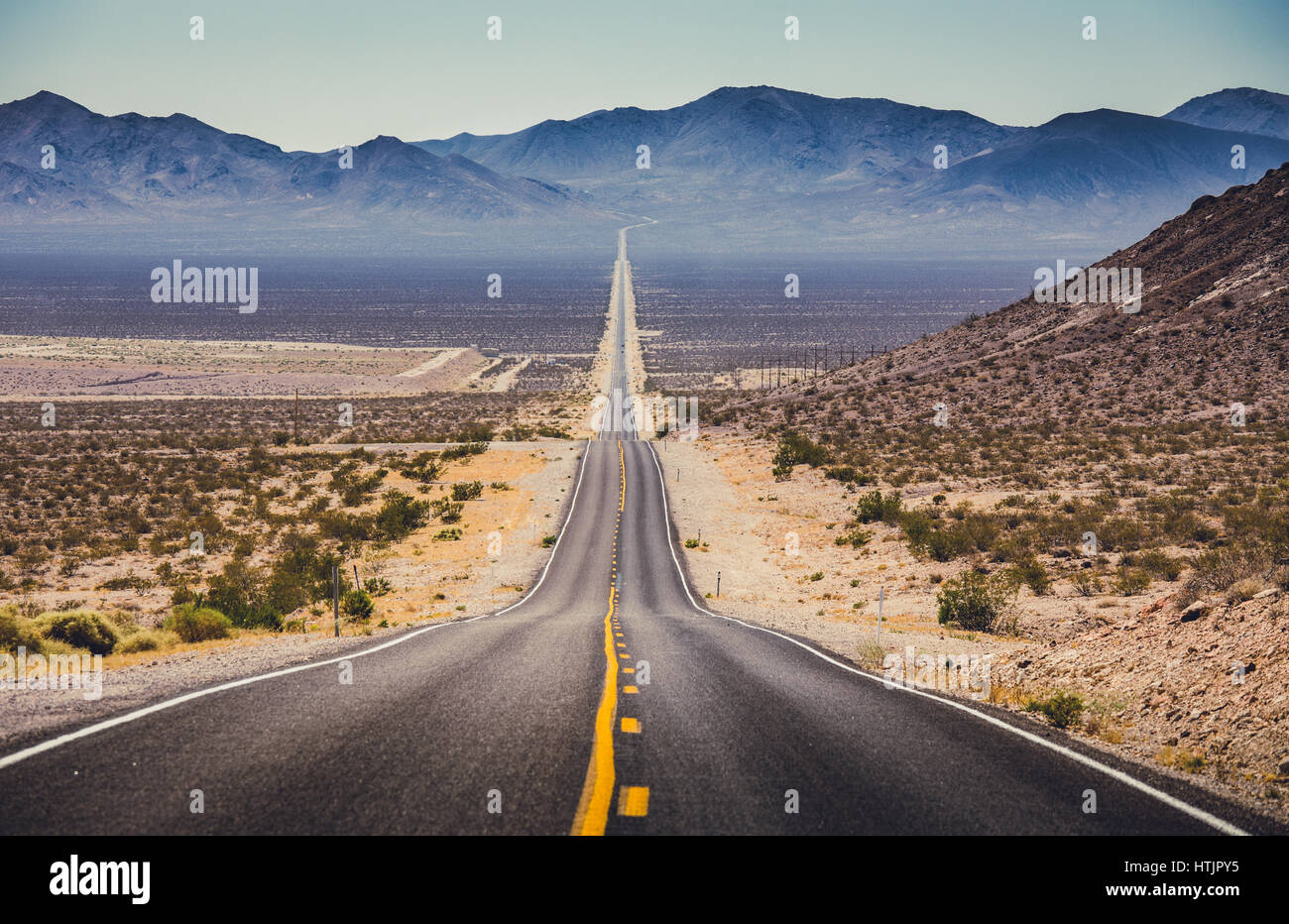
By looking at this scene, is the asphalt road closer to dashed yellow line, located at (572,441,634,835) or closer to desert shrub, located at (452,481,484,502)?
dashed yellow line, located at (572,441,634,835)

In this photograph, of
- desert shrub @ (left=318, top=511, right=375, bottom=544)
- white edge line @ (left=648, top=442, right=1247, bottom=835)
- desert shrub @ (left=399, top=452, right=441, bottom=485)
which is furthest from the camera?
desert shrub @ (left=399, top=452, right=441, bottom=485)

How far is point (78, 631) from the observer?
51.7 ft

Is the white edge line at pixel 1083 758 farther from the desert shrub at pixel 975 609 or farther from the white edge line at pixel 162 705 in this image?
the desert shrub at pixel 975 609

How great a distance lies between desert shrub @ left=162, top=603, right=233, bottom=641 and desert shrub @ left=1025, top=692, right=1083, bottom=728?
55.5ft

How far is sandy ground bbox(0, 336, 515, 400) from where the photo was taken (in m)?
105

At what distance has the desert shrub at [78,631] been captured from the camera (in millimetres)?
15648

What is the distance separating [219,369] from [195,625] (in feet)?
389

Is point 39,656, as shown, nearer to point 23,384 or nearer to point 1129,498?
point 1129,498

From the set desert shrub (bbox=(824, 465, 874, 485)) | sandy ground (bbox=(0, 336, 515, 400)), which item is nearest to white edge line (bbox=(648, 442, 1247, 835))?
desert shrub (bbox=(824, 465, 874, 485))
